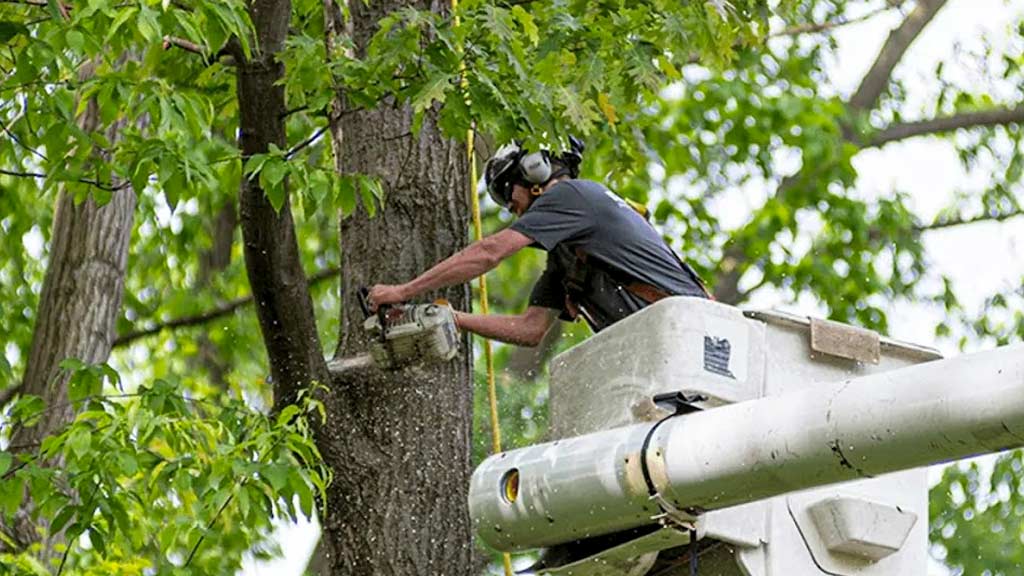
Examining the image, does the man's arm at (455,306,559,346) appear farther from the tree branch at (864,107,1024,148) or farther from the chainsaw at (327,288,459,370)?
the tree branch at (864,107,1024,148)

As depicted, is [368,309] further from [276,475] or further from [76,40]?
[76,40]

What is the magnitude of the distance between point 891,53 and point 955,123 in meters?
0.72

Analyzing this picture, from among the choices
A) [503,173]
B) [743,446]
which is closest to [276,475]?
[503,173]

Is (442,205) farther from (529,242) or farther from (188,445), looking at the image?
(188,445)

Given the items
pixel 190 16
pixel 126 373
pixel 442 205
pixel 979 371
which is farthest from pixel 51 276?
pixel 979 371

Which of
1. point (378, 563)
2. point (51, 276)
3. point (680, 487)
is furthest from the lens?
point (51, 276)

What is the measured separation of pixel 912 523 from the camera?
491cm

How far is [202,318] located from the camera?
491 inches

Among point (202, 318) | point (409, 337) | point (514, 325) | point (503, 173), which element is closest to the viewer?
point (409, 337)

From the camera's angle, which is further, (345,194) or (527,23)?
(527,23)

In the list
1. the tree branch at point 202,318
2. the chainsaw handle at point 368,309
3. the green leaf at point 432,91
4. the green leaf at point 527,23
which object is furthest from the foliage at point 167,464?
the tree branch at point 202,318

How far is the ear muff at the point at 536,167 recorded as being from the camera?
262 inches

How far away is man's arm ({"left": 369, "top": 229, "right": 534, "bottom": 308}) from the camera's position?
6.25 meters

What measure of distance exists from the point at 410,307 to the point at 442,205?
473 millimetres
